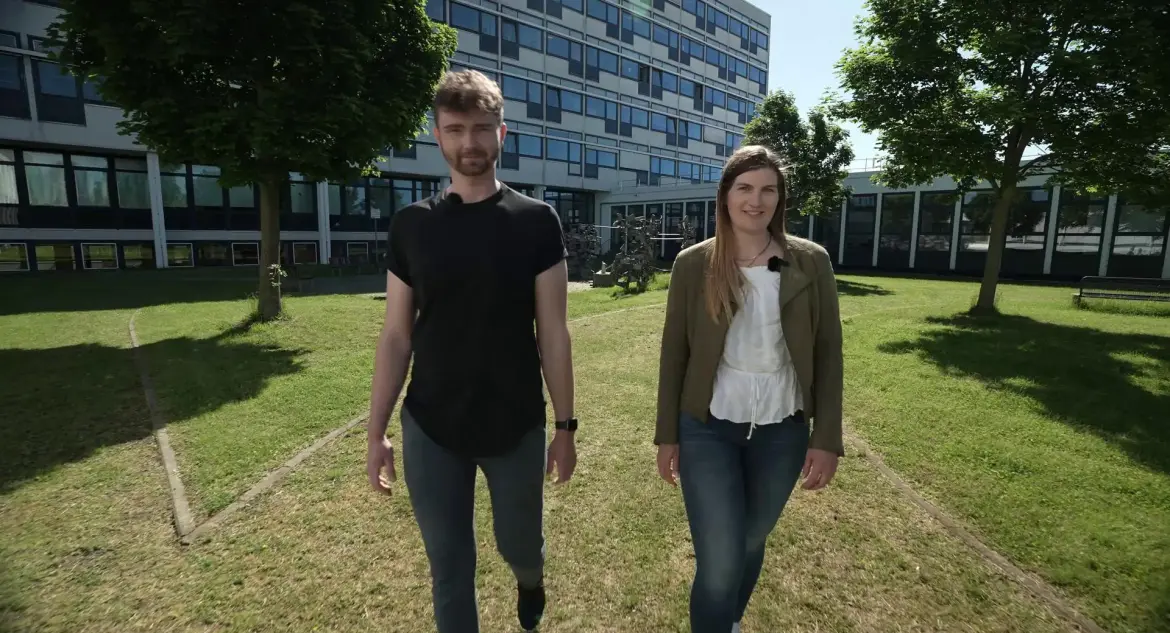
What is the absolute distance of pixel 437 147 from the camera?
1338 centimetres

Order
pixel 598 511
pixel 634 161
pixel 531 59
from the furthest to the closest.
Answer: pixel 634 161
pixel 531 59
pixel 598 511

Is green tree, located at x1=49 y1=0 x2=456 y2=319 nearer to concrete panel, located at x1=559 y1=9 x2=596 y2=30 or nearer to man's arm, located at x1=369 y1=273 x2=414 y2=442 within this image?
man's arm, located at x1=369 y1=273 x2=414 y2=442

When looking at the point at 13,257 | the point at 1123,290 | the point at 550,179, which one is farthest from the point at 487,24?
the point at 1123,290

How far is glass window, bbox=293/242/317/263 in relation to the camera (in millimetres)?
29180

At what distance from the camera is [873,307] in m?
13.8

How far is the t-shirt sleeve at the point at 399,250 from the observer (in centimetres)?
203

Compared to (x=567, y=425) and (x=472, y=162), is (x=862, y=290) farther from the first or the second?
(x=472, y=162)

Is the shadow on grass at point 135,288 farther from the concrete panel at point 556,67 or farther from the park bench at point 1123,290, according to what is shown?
the park bench at point 1123,290

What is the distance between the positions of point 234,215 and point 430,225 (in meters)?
30.6

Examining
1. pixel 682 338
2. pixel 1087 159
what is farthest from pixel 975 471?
pixel 1087 159

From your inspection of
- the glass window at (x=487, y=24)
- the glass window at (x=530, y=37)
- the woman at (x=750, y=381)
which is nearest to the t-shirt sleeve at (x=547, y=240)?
the woman at (x=750, y=381)

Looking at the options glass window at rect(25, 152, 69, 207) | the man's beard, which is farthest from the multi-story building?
the man's beard

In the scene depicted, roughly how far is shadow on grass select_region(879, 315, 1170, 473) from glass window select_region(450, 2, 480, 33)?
2833 cm

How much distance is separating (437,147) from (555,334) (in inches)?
490
